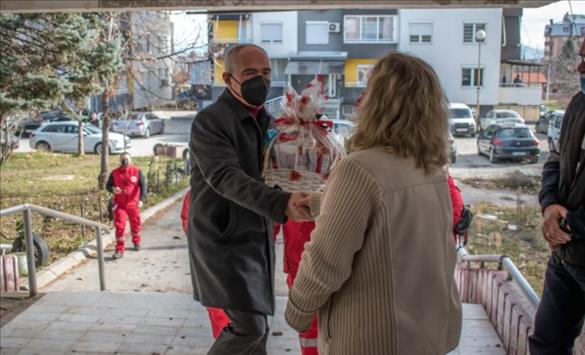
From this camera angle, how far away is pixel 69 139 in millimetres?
22562

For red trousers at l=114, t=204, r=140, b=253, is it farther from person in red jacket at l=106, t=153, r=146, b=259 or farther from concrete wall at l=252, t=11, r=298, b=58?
concrete wall at l=252, t=11, r=298, b=58

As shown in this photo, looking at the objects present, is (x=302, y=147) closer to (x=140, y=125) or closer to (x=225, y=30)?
(x=225, y=30)

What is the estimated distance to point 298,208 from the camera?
203 centimetres

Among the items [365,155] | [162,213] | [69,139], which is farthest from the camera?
[69,139]

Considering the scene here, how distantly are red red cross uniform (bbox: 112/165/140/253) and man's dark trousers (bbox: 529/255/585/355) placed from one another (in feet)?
23.5

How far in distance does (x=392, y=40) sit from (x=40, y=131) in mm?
15559

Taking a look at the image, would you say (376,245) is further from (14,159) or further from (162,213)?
(14,159)

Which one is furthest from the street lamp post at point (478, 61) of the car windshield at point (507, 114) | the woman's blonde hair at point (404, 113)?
the woman's blonde hair at point (404, 113)

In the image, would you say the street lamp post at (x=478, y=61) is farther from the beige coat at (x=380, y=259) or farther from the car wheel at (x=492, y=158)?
the beige coat at (x=380, y=259)

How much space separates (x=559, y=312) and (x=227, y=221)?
135 cm

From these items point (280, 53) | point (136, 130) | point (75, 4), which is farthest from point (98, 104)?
point (75, 4)

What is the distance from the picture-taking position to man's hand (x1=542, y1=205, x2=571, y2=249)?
214cm

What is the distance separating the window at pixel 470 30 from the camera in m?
20.8

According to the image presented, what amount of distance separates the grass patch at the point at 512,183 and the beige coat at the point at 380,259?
11.3m
